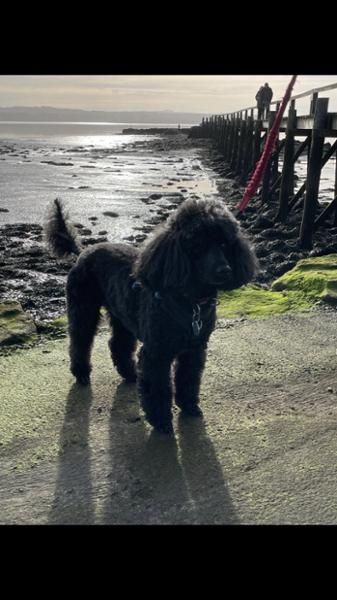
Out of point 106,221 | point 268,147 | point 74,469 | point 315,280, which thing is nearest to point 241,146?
point 106,221

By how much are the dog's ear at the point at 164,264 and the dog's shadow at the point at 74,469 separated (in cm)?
110

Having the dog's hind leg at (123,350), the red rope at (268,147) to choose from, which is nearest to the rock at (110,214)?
the dog's hind leg at (123,350)

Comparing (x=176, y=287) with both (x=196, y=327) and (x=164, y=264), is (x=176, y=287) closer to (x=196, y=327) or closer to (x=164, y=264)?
(x=164, y=264)

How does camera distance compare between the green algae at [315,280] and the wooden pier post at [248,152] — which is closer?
the green algae at [315,280]

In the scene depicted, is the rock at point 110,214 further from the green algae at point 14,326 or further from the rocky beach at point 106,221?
the green algae at point 14,326

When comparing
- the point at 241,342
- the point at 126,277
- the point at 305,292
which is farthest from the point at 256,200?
the point at 126,277

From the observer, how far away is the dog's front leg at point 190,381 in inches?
147

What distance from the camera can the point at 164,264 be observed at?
3.37 meters

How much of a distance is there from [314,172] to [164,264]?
6.22 m

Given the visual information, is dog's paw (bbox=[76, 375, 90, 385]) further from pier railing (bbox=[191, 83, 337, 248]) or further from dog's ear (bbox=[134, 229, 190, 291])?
pier railing (bbox=[191, 83, 337, 248])

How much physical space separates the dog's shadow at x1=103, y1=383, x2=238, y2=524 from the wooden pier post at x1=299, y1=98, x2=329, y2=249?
227 inches

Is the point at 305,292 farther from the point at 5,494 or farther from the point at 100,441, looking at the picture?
the point at 5,494
